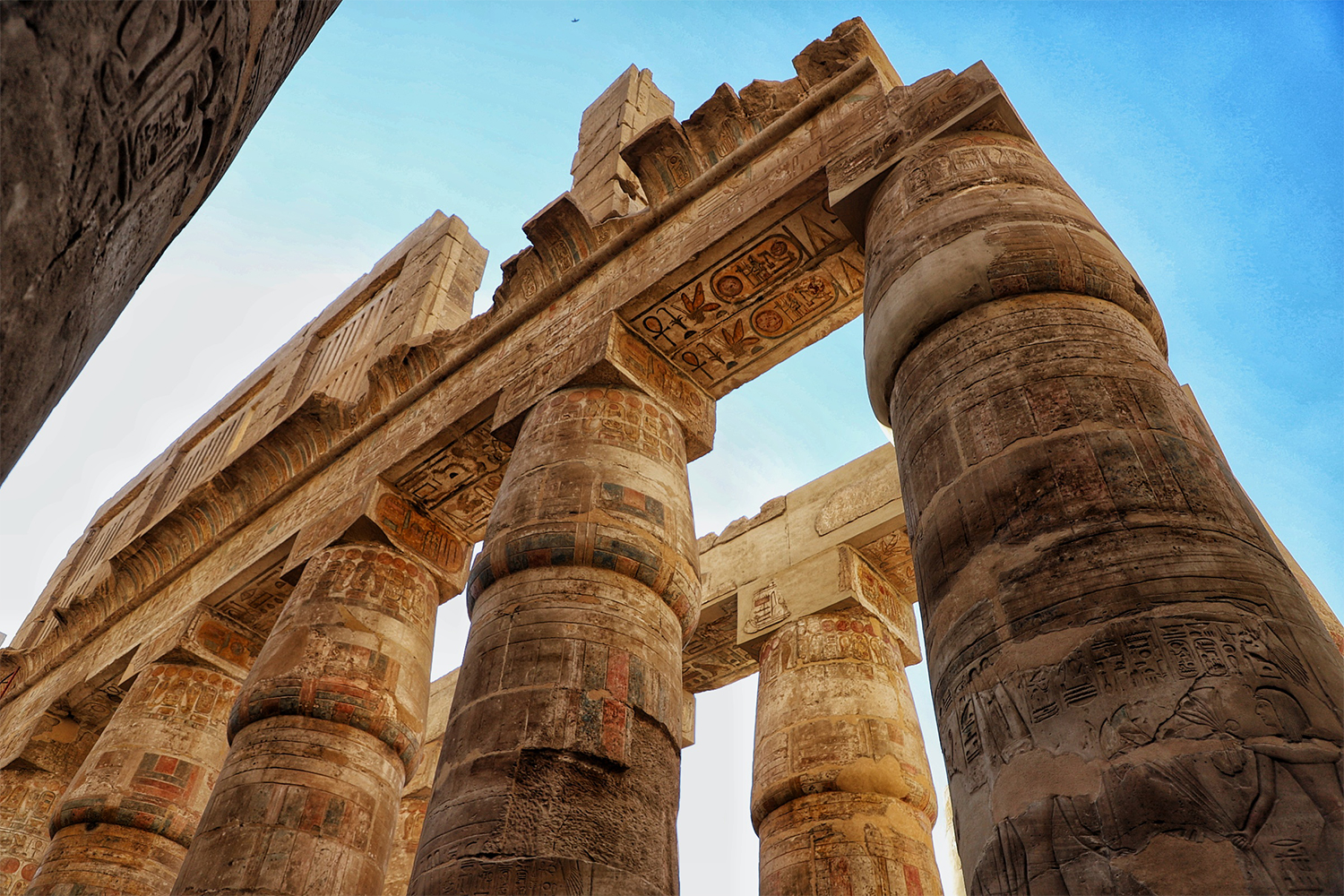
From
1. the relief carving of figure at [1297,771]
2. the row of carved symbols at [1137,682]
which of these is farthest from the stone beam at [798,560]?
the relief carving of figure at [1297,771]

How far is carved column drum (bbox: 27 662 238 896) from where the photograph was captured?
7109 mm

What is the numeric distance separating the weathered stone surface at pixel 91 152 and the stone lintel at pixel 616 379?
4.54m

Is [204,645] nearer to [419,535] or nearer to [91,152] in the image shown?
[419,535]

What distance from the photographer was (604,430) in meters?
5.74

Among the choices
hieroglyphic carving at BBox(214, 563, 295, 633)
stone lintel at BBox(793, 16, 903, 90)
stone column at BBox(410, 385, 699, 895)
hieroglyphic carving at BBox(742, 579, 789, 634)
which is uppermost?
stone lintel at BBox(793, 16, 903, 90)

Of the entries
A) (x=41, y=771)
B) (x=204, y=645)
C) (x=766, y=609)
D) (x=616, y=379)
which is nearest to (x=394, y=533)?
(x=616, y=379)

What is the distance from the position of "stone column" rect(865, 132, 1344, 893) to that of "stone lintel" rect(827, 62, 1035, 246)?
1.14 metres

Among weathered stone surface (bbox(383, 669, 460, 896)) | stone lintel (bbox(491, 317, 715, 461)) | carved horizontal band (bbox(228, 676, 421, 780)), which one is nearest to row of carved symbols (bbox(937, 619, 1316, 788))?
stone lintel (bbox(491, 317, 715, 461))

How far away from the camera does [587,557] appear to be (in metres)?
4.79

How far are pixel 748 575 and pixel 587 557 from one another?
481 centimetres

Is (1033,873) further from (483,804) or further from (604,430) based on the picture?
(604,430)

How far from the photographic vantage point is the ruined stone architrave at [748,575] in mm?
2291

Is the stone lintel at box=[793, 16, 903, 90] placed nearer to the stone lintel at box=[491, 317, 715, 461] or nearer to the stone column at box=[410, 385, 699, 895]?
the stone lintel at box=[491, 317, 715, 461]

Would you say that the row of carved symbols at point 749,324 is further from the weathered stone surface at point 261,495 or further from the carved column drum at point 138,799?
the carved column drum at point 138,799
